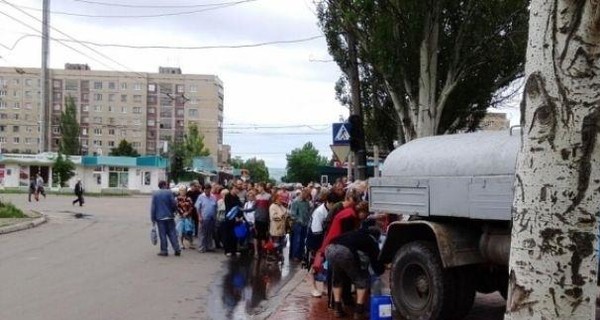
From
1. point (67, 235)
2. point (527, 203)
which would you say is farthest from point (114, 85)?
point (527, 203)

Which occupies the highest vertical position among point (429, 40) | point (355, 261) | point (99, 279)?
point (429, 40)

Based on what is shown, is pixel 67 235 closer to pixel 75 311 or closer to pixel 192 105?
pixel 75 311

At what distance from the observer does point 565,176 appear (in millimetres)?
2549

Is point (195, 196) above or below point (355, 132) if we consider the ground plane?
below

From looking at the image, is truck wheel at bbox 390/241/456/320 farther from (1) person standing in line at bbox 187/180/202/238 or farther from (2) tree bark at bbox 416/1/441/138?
(1) person standing in line at bbox 187/180/202/238

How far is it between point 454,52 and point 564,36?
16151 mm

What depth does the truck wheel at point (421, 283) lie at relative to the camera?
7.88m

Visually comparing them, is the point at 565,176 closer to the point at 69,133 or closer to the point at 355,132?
the point at 355,132

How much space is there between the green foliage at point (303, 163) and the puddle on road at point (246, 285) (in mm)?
105040

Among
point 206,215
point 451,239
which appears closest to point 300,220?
point 206,215

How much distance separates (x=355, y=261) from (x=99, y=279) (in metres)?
4.97

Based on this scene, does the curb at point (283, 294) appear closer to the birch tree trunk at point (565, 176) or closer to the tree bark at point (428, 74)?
the tree bark at point (428, 74)

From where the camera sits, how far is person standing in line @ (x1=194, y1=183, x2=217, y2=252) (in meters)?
16.5

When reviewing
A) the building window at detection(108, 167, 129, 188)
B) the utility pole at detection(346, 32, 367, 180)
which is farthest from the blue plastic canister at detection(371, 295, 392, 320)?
the building window at detection(108, 167, 129, 188)
